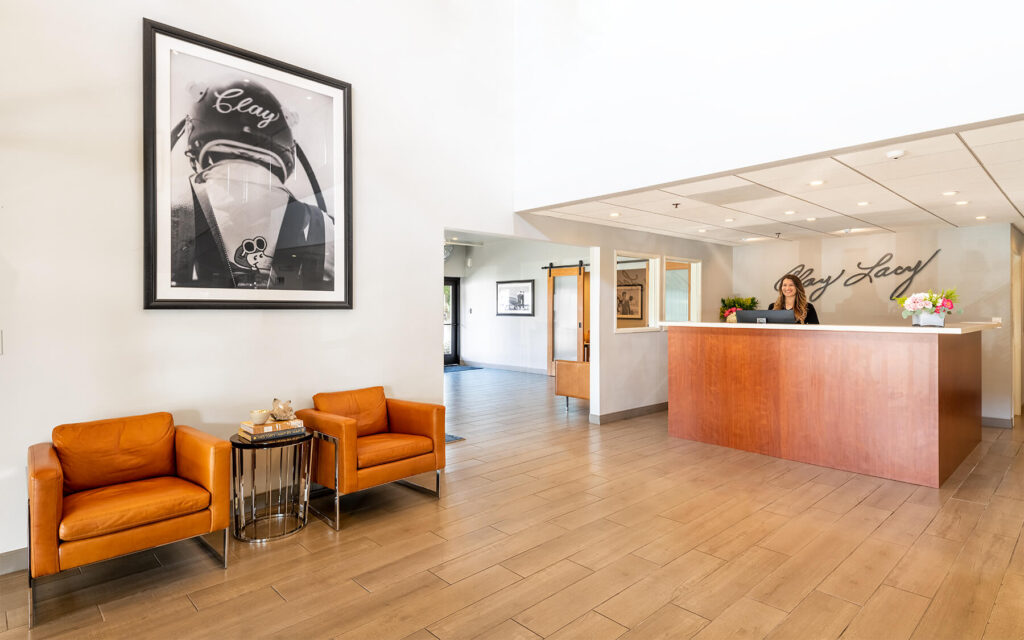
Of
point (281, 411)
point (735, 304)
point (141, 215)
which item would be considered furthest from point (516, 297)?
point (141, 215)

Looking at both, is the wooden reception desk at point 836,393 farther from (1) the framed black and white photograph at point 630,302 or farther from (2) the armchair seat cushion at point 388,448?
(2) the armchair seat cushion at point 388,448

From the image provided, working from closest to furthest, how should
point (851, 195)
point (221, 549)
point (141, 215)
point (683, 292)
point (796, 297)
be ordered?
point (221, 549)
point (141, 215)
point (851, 195)
point (796, 297)
point (683, 292)

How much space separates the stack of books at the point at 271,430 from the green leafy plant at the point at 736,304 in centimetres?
633

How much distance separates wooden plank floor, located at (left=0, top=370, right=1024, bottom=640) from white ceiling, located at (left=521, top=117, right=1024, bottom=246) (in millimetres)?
2447

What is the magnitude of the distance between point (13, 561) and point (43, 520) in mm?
984

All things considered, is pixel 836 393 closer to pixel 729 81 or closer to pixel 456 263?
pixel 729 81

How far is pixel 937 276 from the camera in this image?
7121mm

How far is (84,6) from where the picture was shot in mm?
3342

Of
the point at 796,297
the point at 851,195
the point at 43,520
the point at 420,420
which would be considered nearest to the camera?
the point at 43,520

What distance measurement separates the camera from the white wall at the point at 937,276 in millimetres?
6715

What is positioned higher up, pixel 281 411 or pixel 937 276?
pixel 937 276

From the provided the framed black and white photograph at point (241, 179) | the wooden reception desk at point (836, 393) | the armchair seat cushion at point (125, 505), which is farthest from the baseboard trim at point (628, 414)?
the armchair seat cushion at point (125, 505)

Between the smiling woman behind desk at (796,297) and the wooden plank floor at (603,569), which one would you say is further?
the smiling woman behind desk at (796,297)

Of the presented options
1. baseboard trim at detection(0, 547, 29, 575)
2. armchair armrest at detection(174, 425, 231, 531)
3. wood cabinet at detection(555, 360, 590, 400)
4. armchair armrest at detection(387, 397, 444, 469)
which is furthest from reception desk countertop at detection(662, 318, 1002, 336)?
baseboard trim at detection(0, 547, 29, 575)
